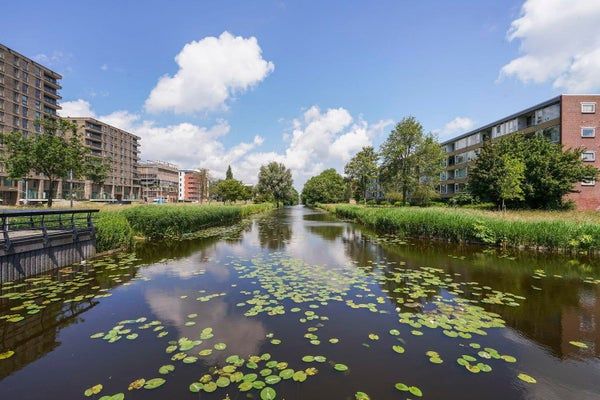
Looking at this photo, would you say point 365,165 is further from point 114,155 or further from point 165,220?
point 114,155

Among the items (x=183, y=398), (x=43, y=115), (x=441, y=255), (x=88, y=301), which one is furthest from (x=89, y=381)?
(x=43, y=115)

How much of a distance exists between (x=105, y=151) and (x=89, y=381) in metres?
115

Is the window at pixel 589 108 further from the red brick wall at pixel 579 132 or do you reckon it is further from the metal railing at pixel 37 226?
the metal railing at pixel 37 226

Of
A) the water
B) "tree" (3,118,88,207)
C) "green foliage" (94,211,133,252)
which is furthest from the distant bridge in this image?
"tree" (3,118,88,207)

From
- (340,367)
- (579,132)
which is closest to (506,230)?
(340,367)

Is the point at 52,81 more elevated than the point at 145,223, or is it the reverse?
the point at 52,81

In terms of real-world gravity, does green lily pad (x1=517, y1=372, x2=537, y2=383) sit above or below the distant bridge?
below

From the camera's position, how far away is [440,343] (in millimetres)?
5965

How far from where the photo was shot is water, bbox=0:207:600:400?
461 centimetres

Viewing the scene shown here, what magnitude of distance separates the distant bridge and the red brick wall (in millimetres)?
51057

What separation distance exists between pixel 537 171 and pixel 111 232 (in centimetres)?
4018

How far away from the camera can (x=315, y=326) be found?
6770mm

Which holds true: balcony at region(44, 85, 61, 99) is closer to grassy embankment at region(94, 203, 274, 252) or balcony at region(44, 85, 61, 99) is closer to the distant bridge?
grassy embankment at region(94, 203, 274, 252)

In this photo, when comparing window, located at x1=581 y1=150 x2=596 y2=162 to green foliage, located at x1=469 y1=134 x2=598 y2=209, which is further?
window, located at x1=581 y1=150 x2=596 y2=162
